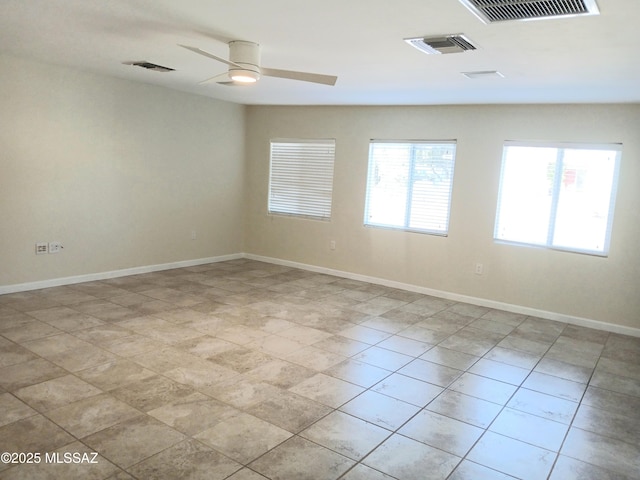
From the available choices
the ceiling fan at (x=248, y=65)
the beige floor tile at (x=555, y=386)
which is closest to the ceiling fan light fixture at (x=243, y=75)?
the ceiling fan at (x=248, y=65)

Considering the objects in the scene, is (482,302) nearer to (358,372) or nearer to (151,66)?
(358,372)

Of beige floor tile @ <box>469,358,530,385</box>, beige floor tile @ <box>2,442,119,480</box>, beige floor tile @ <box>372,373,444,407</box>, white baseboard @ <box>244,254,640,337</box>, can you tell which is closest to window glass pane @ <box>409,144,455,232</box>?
white baseboard @ <box>244,254,640,337</box>

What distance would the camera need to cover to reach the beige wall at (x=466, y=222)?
15.8 feet

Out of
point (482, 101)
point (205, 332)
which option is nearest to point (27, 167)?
point (205, 332)

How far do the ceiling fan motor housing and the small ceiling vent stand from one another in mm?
1124

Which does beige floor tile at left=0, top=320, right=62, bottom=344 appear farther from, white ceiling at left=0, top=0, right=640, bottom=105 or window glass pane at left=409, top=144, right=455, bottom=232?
window glass pane at left=409, top=144, right=455, bottom=232

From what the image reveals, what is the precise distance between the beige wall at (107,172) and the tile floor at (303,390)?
0.65 meters

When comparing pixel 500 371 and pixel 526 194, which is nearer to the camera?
pixel 500 371

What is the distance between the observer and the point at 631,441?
9.00 feet

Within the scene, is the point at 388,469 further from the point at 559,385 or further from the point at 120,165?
the point at 120,165

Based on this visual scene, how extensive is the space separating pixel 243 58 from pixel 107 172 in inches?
118

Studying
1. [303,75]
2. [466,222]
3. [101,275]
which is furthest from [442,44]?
[101,275]

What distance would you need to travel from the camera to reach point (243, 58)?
340 centimetres

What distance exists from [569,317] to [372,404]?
324 cm
